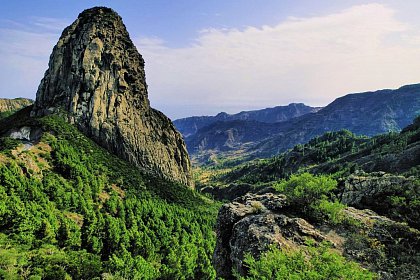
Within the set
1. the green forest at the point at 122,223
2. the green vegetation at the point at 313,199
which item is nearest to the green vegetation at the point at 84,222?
the green forest at the point at 122,223

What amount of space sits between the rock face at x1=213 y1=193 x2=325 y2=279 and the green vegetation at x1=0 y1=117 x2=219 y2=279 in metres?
41.4

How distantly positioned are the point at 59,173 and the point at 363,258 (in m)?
119

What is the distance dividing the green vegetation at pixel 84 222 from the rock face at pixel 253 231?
136 ft

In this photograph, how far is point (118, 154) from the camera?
19400cm

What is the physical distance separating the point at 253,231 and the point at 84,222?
3031 inches

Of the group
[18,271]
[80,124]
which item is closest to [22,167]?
[18,271]

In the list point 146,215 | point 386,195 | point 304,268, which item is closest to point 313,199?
point 386,195

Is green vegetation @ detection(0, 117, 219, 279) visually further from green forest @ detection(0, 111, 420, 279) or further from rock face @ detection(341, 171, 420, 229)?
rock face @ detection(341, 171, 420, 229)

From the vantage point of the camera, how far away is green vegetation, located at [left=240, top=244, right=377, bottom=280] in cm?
2675

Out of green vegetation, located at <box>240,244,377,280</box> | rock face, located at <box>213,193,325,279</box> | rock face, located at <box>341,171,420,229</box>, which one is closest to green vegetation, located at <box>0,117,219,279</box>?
rock face, located at <box>213,193,325,279</box>

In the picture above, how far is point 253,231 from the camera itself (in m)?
38.5

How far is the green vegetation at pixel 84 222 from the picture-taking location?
7269 cm

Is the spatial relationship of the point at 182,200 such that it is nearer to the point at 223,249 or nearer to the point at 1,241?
the point at 1,241

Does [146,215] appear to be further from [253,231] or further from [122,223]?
[253,231]
